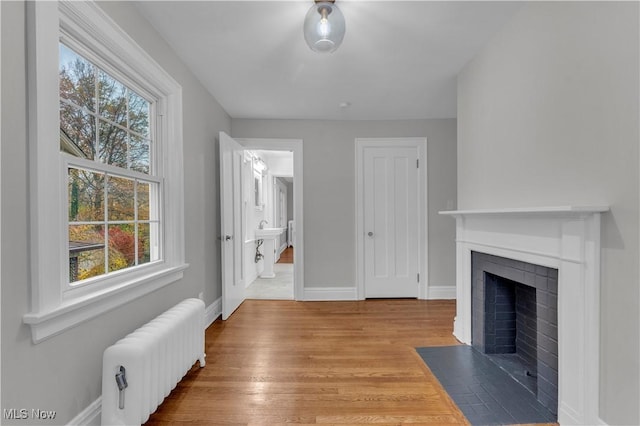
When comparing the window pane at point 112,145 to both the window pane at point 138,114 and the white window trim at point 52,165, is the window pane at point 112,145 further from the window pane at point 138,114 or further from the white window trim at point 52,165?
the white window trim at point 52,165

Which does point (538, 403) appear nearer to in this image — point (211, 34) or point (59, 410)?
point (59, 410)

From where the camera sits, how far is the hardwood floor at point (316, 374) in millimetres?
1755

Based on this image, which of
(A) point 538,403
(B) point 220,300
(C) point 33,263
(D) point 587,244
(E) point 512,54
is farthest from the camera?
(B) point 220,300

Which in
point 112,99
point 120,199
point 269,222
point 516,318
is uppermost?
point 112,99

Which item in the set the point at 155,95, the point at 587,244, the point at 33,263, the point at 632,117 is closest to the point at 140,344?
the point at 33,263

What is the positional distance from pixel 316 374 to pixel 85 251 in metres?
1.63

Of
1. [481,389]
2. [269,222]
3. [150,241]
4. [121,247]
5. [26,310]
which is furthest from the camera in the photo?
[269,222]

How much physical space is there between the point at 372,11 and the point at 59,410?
2614 millimetres

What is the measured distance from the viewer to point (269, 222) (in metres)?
7.27

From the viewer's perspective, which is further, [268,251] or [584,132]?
[268,251]

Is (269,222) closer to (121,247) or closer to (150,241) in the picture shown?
(150,241)

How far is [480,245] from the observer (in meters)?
2.39

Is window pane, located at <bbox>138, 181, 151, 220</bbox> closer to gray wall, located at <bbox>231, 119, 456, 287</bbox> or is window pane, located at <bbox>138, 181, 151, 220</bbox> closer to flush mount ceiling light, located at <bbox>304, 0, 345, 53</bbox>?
flush mount ceiling light, located at <bbox>304, 0, 345, 53</bbox>

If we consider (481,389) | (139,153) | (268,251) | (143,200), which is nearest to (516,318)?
(481,389)
